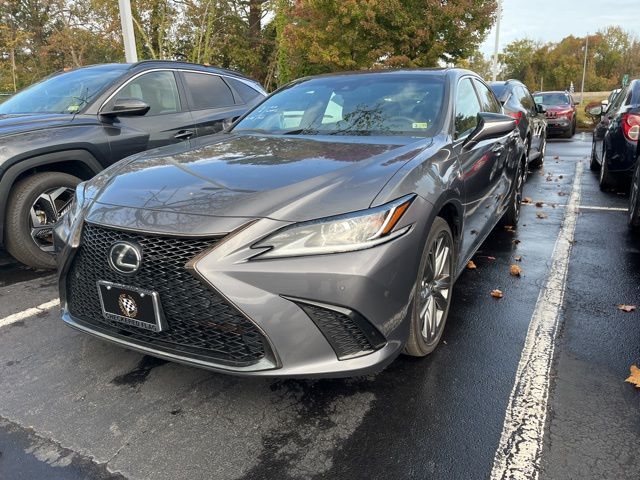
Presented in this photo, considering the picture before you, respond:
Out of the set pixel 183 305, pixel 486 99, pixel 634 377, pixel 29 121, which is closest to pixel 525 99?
pixel 486 99

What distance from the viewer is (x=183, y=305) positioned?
2.16 meters

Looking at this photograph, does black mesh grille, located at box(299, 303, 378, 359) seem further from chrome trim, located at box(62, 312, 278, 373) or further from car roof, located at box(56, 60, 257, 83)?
car roof, located at box(56, 60, 257, 83)

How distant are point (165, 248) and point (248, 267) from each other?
38cm

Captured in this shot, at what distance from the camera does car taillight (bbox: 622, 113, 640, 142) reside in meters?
5.95

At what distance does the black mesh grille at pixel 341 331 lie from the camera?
6.98 feet


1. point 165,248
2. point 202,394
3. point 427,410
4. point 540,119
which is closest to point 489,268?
point 427,410

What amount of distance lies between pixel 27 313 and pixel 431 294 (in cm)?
281

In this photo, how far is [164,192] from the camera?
240cm

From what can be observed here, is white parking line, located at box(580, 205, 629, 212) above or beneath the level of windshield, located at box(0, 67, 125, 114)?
beneath

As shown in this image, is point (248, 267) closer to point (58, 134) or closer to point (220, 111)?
point (58, 134)

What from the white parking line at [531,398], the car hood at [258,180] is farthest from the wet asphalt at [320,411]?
the car hood at [258,180]

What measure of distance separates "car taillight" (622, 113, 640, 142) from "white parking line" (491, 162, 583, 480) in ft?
9.53

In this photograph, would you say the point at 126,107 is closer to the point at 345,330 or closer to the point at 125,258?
the point at 125,258

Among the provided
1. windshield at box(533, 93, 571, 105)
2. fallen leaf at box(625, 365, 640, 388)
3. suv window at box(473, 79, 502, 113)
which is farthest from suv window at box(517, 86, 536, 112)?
windshield at box(533, 93, 571, 105)
